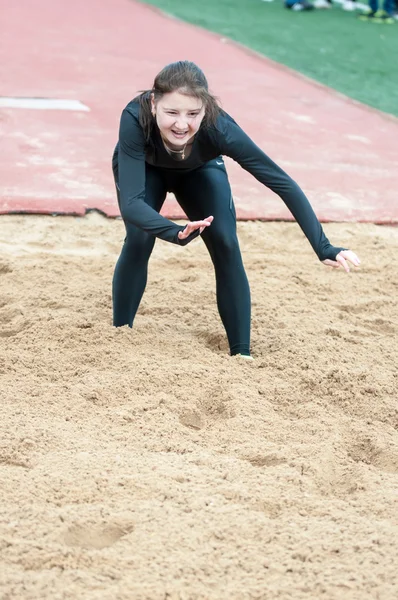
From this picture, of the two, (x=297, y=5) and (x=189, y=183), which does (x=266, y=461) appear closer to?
(x=189, y=183)

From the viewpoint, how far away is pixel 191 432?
382 cm

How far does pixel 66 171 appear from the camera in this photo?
279 inches

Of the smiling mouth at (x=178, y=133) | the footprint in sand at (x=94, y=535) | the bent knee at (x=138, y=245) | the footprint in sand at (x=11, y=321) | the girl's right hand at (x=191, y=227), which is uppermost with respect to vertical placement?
the smiling mouth at (x=178, y=133)

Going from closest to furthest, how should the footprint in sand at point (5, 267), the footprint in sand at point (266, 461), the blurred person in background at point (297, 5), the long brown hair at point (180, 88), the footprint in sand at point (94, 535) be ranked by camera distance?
1. the footprint in sand at point (94, 535)
2. the footprint in sand at point (266, 461)
3. the long brown hair at point (180, 88)
4. the footprint in sand at point (5, 267)
5. the blurred person in background at point (297, 5)

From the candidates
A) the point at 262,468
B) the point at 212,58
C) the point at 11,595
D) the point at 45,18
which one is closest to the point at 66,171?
the point at 262,468

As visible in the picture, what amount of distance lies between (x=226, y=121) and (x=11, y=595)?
241cm

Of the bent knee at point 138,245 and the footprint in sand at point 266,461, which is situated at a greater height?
the bent knee at point 138,245

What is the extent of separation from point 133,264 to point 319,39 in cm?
1089

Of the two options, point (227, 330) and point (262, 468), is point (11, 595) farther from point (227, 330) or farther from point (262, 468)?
point (227, 330)

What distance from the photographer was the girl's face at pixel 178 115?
4086 mm

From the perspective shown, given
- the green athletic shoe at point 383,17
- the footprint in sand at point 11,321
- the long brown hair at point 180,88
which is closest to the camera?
the long brown hair at point 180,88

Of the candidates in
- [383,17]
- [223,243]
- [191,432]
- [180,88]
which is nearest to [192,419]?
[191,432]

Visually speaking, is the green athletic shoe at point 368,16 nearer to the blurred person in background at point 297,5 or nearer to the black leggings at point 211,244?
the blurred person in background at point 297,5

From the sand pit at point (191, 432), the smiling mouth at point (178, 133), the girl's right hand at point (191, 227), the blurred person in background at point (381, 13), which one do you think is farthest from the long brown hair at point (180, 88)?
the blurred person in background at point (381, 13)
